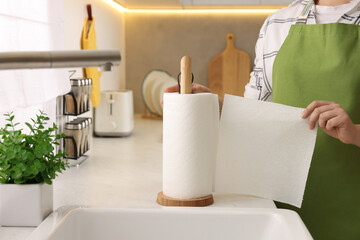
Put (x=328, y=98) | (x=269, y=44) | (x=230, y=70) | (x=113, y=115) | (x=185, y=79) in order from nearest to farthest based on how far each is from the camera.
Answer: (x=185, y=79) < (x=328, y=98) < (x=269, y=44) < (x=113, y=115) < (x=230, y=70)

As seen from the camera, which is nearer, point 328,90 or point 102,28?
point 328,90

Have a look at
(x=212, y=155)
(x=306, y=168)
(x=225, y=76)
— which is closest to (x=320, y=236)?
(x=306, y=168)

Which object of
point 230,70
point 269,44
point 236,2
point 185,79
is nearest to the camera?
point 185,79

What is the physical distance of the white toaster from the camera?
6.91 ft

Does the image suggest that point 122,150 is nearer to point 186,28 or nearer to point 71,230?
point 71,230

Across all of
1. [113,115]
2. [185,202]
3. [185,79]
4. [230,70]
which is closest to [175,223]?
[185,202]

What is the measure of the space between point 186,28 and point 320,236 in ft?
6.58

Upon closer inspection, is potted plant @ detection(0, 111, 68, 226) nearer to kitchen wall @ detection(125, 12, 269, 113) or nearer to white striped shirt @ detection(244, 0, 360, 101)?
white striped shirt @ detection(244, 0, 360, 101)

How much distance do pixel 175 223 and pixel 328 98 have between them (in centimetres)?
46

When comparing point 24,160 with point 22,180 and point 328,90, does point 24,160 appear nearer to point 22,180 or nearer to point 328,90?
point 22,180

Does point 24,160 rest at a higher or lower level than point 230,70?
lower

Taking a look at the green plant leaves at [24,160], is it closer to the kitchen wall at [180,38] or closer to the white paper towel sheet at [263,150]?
the white paper towel sheet at [263,150]

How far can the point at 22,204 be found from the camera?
0.82 m

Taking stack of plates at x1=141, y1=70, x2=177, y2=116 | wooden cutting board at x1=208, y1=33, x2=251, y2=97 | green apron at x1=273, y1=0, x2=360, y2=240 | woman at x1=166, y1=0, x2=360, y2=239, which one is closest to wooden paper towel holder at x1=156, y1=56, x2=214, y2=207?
woman at x1=166, y1=0, x2=360, y2=239
